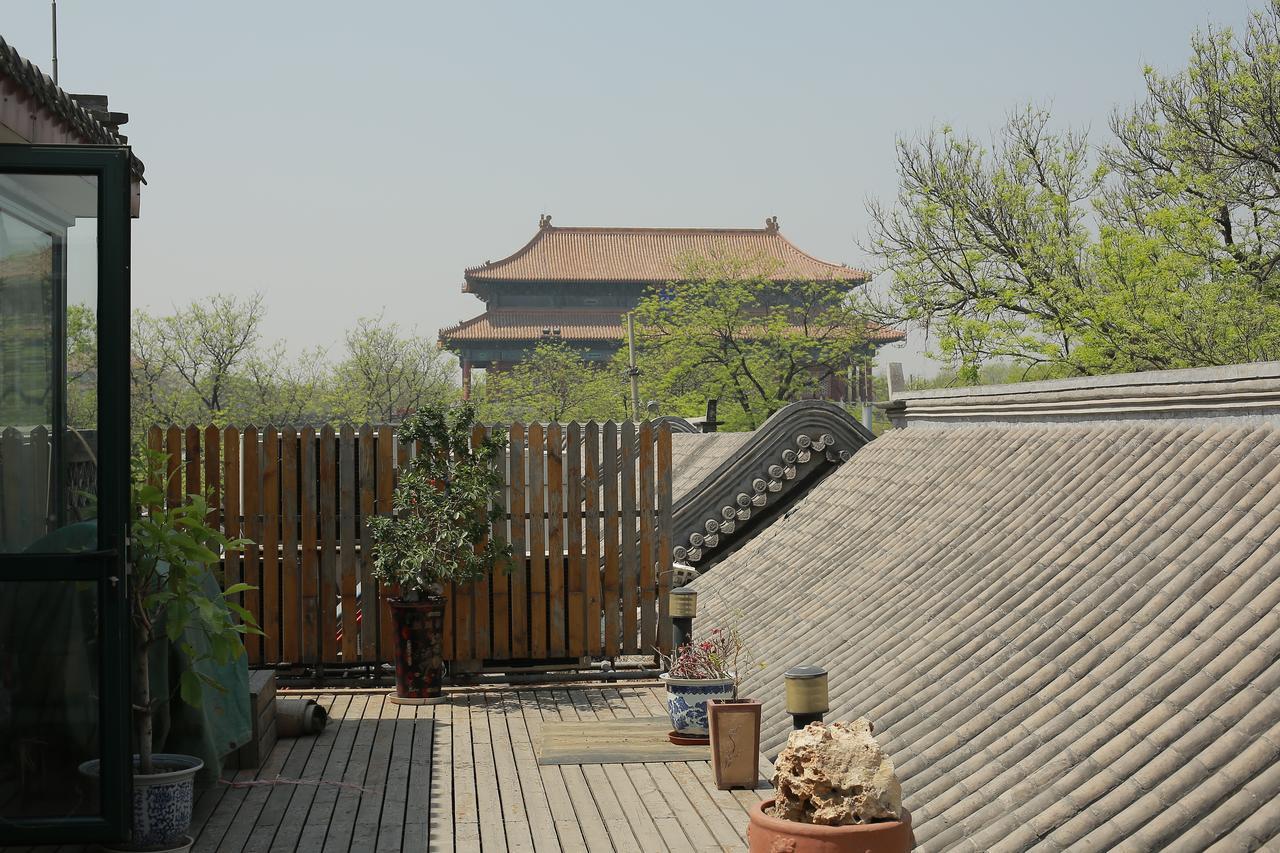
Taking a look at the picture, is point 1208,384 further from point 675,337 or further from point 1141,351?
point 675,337

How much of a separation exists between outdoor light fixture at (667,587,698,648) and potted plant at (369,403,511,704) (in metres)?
1.28

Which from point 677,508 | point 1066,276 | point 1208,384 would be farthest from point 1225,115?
point 1208,384

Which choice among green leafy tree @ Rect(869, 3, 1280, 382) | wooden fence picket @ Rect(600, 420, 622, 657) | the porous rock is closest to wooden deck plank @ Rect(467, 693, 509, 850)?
wooden fence picket @ Rect(600, 420, 622, 657)

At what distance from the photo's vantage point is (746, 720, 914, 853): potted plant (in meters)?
3.47

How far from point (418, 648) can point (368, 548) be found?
87 cm

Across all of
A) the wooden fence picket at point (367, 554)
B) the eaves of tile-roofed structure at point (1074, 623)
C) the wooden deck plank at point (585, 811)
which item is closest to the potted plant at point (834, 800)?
the eaves of tile-roofed structure at point (1074, 623)

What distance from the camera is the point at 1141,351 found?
19.4 metres

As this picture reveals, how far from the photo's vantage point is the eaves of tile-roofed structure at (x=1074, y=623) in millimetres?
3904

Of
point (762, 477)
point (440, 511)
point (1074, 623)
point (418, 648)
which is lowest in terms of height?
point (418, 648)

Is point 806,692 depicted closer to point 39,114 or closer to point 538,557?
point 39,114

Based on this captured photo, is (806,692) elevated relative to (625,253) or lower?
lower

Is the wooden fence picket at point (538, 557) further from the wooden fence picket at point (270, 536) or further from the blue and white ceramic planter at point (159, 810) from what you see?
the blue and white ceramic planter at point (159, 810)

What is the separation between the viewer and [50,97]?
4789 mm

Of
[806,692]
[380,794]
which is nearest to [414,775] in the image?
[380,794]
